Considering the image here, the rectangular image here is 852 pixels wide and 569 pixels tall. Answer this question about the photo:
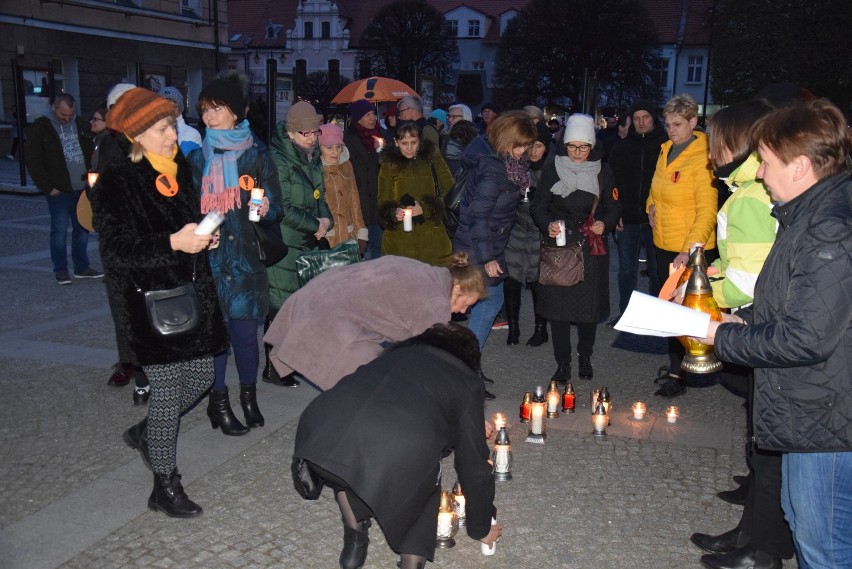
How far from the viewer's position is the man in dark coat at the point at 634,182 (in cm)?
816

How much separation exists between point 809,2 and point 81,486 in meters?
41.0

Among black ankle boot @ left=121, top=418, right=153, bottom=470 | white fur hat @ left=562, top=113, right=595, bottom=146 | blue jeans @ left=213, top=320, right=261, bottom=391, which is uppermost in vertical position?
white fur hat @ left=562, top=113, right=595, bottom=146

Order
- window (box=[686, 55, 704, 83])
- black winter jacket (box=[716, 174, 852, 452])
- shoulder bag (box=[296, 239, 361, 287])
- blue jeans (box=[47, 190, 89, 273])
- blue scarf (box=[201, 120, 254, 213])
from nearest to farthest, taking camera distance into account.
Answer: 1. black winter jacket (box=[716, 174, 852, 452])
2. shoulder bag (box=[296, 239, 361, 287])
3. blue scarf (box=[201, 120, 254, 213])
4. blue jeans (box=[47, 190, 89, 273])
5. window (box=[686, 55, 704, 83])

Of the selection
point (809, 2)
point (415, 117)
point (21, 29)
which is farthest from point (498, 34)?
point (415, 117)

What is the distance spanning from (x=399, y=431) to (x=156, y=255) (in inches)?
64.5

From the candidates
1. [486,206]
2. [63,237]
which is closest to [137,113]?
[486,206]

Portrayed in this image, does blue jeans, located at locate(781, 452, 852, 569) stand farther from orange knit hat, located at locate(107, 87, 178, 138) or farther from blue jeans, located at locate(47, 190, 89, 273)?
blue jeans, located at locate(47, 190, 89, 273)

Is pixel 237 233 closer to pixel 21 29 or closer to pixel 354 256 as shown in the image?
pixel 354 256

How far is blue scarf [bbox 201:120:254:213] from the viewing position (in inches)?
197

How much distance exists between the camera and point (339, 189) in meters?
7.00

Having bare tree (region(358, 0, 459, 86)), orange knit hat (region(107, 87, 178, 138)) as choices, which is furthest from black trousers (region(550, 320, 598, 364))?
bare tree (region(358, 0, 459, 86))

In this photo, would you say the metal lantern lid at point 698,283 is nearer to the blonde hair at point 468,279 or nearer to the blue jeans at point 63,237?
the blonde hair at point 468,279

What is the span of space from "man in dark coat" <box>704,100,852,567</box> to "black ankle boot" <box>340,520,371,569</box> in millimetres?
1771

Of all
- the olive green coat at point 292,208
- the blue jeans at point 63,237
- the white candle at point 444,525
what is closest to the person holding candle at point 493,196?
the olive green coat at point 292,208
